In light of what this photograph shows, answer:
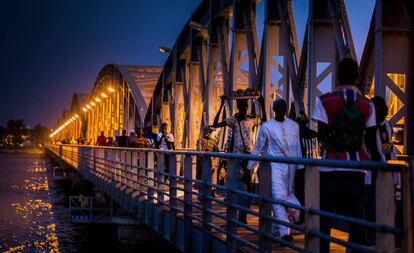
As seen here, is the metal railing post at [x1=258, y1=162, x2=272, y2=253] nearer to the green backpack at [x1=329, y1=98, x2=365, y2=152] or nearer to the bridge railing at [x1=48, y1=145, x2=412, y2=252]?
the bridge railing at [x1=48, y1=145, x2=412, y2=252]

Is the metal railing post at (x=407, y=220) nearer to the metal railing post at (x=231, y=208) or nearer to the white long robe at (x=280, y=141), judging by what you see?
the white long robe at (x=280, y=141)

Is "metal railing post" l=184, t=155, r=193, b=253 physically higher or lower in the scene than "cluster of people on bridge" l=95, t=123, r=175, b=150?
lower

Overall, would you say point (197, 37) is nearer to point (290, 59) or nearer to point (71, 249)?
point (71, 249)

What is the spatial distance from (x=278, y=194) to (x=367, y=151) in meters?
1.32

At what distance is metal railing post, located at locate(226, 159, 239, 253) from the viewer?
7672mm

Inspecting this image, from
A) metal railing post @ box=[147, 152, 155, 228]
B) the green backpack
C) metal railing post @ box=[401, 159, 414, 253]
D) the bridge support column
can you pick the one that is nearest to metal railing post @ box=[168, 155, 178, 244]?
metal railing post @ box=[147, 152, 155, 228]

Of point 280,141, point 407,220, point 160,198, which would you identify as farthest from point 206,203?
point 407,220

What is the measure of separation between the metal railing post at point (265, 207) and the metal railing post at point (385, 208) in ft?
7.37

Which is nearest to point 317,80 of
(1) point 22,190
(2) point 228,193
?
(2) point 228,193

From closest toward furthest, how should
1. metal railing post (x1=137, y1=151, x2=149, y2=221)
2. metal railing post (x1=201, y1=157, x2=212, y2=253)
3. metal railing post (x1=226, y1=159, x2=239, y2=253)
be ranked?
1. metal railing post (x1=226, y1=159, x2=239, y2=253)
2. metal railing post (x1=201, y1=157, x2=212, y2=253)
3. metal railing post (x1=137, y1=151, x2=149, y2=221)

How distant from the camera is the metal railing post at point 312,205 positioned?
18.1 ft

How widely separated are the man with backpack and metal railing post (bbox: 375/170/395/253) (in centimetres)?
118

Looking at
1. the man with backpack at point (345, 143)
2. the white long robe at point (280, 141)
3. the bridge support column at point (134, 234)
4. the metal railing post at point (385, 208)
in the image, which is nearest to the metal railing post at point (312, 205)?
Result: the man with backpack at point (345, 143)

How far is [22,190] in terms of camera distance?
1715 inches
